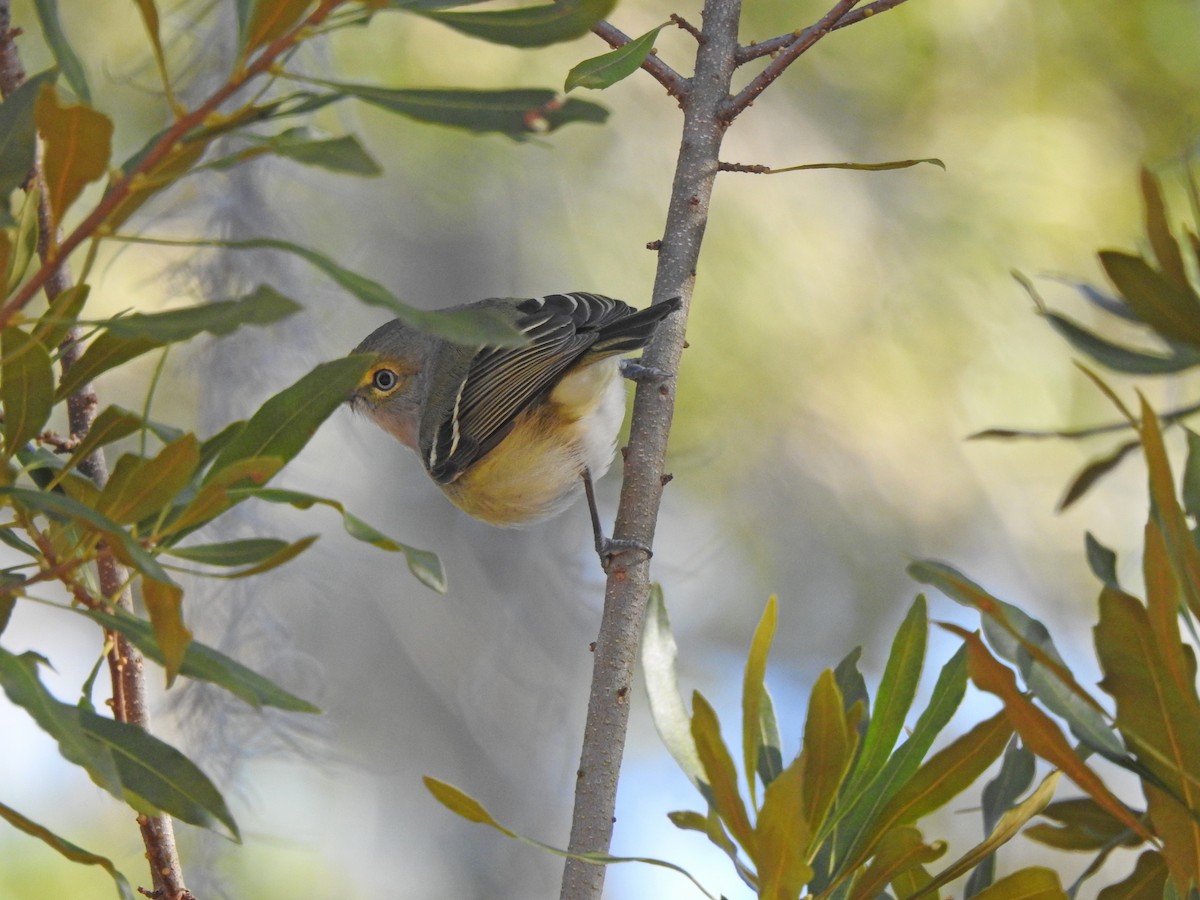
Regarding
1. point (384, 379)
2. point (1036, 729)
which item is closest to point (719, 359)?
point (384, 379)

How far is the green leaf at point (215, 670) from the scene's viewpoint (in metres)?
0.66

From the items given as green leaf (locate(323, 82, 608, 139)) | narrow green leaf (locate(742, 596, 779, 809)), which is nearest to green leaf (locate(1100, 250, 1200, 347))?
narrow green leaf (locate(742, 596, 779, 809))

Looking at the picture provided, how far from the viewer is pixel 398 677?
3.36 meters

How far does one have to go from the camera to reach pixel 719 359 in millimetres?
3420

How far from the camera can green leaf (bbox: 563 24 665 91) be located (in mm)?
977

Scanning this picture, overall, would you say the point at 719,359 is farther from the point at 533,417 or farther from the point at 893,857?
the point at 893,857

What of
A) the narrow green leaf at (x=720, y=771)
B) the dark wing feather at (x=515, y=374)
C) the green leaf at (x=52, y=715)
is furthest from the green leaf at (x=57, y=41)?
the dark wing feather at (x=515, y=374)

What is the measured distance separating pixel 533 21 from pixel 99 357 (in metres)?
0.37

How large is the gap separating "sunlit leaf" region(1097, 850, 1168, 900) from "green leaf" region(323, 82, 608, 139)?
2.11ft

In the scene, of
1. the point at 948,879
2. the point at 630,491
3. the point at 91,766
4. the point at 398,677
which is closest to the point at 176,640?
the point at 91,766

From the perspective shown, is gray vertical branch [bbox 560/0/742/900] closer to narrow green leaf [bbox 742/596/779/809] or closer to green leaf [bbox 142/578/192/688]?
narrow green leaf [bbox 742/596/779/809]

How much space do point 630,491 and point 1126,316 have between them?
0.49 meters

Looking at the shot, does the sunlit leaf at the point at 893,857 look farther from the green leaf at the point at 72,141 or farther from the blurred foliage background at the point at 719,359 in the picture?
the blurred foliage background at the point at 719,359

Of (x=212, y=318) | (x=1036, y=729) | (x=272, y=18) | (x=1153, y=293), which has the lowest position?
(x=1036, y=729)
